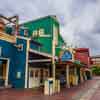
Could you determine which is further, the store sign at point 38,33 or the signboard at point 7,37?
the store sign at point 38,33

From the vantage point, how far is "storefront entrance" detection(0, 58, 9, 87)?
18.2 m

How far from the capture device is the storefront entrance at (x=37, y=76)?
20.7 meters

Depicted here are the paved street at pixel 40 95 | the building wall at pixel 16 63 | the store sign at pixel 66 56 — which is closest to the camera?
the paved street at pixel 40 95

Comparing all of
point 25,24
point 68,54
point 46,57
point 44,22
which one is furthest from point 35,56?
point 25,24

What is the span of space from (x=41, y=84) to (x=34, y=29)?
8.07m

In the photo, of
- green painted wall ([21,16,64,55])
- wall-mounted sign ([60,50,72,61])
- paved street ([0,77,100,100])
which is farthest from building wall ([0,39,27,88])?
green painted wall ([21,16,64,55])

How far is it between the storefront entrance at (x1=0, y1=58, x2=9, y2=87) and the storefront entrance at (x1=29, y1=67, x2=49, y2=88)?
2899 millimetres

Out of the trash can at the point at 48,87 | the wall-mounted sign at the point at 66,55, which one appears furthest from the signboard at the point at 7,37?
the trash can at the point at 48,87

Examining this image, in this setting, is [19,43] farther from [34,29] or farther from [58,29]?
[58,29]

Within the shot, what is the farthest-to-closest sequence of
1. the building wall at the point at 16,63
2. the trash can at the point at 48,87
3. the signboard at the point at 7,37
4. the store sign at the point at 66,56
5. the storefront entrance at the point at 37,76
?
the storefront entrance at the point at 37,76
the building wall at the point at 16,63
the signboard at the point at 7,37
the store sign at the point at 66,56
the trash can at the point at 48,87

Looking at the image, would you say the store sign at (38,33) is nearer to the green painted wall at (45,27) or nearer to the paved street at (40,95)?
the green painted wall at (45,27)

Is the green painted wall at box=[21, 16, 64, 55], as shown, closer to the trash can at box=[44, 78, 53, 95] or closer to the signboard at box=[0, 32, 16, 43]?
the signboard at box=[0, 32, 16, 43]

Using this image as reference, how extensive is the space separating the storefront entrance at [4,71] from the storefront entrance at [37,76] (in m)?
2.90

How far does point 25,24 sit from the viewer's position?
28.5 meters
